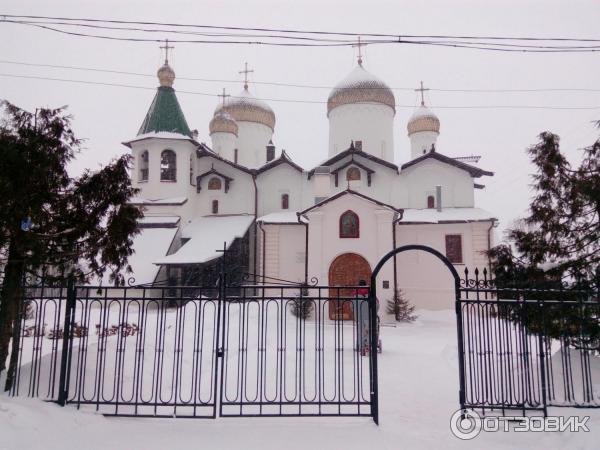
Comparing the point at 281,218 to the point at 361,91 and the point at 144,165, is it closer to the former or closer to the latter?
the point at 144,165

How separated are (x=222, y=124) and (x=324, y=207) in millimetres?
11774

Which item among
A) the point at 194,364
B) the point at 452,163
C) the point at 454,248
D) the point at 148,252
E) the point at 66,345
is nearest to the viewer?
the point at 66,345

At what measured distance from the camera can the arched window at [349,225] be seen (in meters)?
17.6

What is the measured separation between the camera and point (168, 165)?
22.0 metres

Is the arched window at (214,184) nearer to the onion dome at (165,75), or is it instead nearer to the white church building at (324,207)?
the white church building at (324,207)

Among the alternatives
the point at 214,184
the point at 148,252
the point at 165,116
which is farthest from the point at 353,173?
the point at 148,252

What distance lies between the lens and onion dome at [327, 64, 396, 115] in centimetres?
2355

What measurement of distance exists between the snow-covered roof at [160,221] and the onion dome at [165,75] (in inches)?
270

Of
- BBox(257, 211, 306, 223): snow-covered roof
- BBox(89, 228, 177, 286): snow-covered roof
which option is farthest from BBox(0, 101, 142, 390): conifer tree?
BBox(257, 211, 306, 223): snow-covered roof

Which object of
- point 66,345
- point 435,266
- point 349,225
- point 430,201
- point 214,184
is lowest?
point 66,345

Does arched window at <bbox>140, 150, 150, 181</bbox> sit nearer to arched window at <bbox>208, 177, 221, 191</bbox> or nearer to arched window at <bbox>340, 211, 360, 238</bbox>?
arched window at <bbox>208, 177, 221, 191</bbox>

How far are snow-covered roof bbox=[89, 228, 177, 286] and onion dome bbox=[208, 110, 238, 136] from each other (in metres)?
8.47

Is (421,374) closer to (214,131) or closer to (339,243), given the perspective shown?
(339,243)

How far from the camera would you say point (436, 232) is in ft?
64.1
